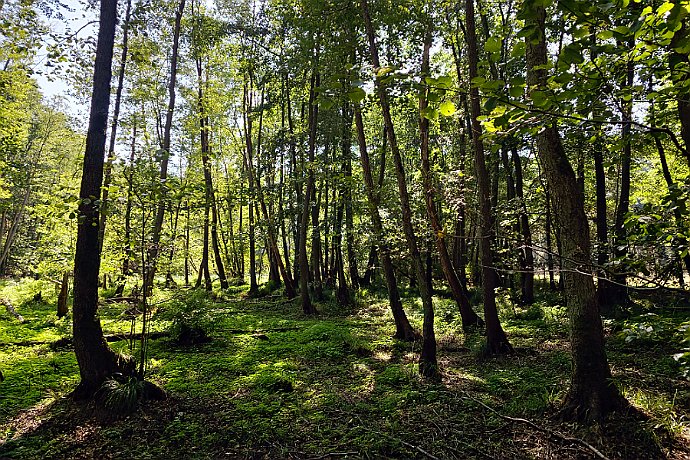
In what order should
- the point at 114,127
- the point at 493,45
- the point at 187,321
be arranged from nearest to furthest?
1. the point at 493,45
2. the point at 187,321
3. the point at 114,127

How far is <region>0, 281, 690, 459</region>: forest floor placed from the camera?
4.07m

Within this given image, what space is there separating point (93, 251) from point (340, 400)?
4.11 meters

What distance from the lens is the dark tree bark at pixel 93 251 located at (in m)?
5.42

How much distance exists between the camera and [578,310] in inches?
169

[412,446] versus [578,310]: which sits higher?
[578,310]

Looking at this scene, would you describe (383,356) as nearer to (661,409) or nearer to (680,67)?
(661,409)

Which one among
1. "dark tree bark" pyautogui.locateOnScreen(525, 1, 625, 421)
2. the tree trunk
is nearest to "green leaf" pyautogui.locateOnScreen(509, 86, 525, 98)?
"dark tree bark" pyautogui.locateOnScreen(525, 1, 625, 421)

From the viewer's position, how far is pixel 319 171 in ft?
37.9

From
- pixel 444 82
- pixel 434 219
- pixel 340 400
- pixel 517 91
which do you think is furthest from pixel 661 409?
pixel 434 219

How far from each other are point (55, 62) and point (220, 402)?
5436 mm

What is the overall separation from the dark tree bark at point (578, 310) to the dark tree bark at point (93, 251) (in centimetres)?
565

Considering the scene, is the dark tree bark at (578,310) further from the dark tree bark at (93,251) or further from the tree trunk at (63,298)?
the tree trunk at (63,298)

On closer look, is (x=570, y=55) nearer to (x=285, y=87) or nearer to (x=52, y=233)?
(x=52, y=233)

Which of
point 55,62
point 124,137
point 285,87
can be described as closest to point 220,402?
point 124,137
